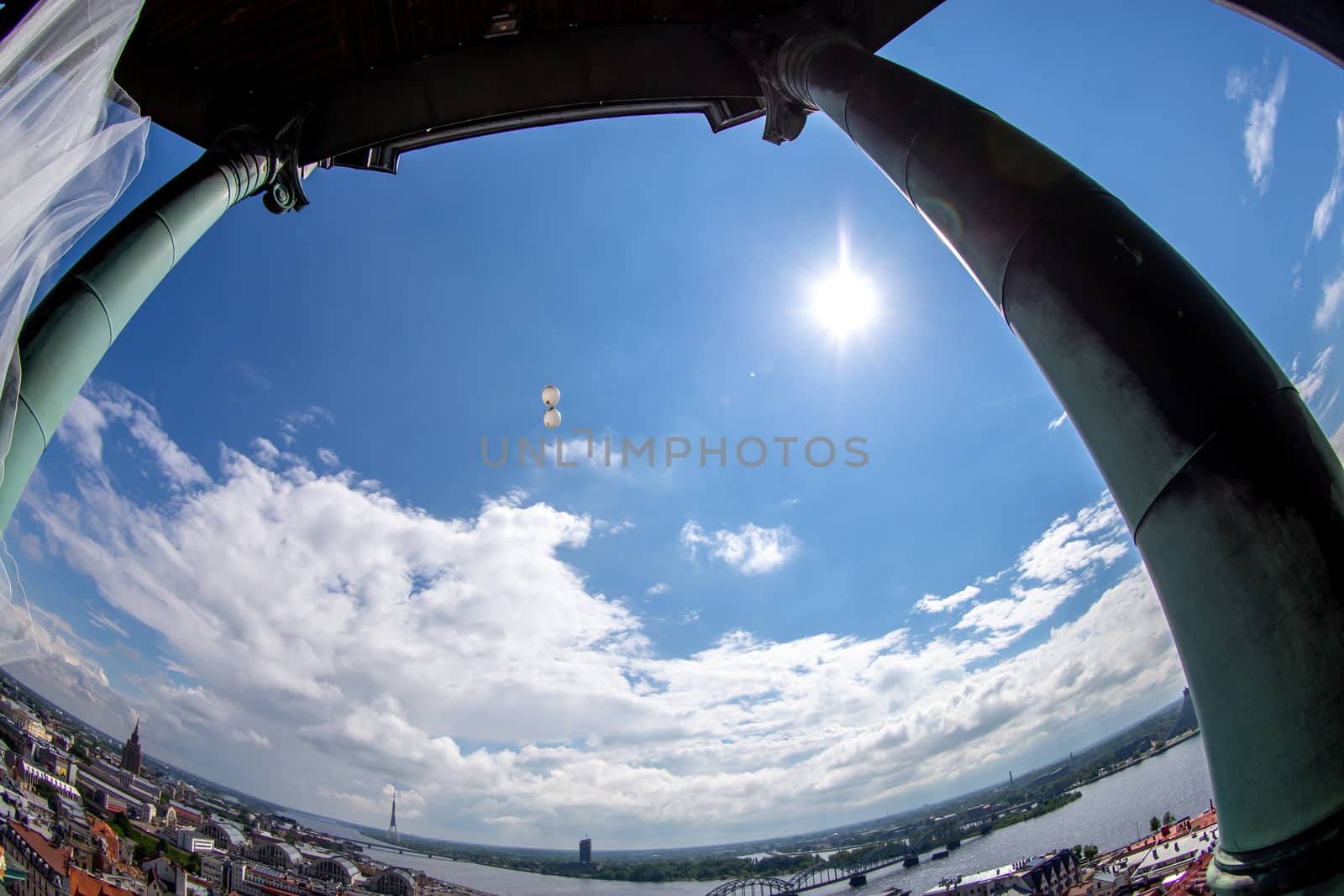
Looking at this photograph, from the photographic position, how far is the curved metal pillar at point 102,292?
3.44 m

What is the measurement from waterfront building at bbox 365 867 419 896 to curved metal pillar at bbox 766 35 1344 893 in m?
36.5

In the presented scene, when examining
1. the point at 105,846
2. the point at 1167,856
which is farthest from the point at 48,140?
the point at 1167,856

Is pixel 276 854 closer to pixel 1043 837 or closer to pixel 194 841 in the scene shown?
pixel 194 841

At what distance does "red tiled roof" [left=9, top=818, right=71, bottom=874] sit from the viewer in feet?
31.3

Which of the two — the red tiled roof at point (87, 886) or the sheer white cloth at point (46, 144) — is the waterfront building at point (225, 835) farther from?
the sheer white cloth at point (46, 144)

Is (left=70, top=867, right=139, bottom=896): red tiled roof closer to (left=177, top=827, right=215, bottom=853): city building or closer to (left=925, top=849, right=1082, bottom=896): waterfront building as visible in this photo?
(left=177, top=827, right=215, bottom=853): city building

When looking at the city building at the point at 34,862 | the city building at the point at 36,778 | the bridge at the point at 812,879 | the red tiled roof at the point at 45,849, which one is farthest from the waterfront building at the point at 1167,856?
the bridge at the point at 812,879

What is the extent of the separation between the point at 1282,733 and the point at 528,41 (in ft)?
31.6

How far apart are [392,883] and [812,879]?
1824 inches

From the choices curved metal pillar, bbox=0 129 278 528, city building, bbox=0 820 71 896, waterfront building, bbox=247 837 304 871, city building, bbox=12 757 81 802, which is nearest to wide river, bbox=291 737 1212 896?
waterfront building, bbox=247 837 304 871

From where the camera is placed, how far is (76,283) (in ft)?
13.9

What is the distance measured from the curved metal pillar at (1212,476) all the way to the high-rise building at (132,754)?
32344mm

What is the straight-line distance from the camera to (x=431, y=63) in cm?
773

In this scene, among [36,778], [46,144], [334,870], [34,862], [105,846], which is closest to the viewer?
[46,144]
